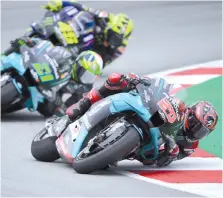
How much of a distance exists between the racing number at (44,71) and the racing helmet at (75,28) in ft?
3.76

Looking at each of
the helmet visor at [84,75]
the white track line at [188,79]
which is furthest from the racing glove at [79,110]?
the white track line at [188,79]

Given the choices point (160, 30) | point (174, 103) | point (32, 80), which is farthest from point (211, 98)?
point (160, 30)

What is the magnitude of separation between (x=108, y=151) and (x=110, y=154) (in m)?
0.03

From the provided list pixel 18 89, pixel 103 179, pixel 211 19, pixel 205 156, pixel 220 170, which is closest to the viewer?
pixel 103 179

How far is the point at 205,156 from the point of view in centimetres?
1034

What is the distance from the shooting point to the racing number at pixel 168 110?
927 cm

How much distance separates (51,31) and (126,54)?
→ 3.31 meters

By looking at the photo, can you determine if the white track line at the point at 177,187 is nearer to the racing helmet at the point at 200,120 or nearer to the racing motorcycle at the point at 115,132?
the racing motorcycle at the point at 115,132

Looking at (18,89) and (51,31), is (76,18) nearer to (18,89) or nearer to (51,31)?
(51,31)

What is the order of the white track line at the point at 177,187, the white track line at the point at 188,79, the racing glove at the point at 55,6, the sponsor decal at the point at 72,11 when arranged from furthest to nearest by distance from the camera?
the white track line at the point at 188,79 < the racing glove at the point at 55,6 < the sponsor decal at the point at 72,11 < the white track line at the point at 177,187

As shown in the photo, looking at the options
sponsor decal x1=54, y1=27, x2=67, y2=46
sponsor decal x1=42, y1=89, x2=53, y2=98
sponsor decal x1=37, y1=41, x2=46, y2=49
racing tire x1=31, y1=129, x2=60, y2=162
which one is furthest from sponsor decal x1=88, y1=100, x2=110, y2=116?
sponsor decal x1=54, y1=27, x2=67, y2=46

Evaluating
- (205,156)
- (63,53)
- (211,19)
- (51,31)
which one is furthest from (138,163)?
(211,19)

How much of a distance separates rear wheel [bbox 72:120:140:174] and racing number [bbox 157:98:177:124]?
352 mm

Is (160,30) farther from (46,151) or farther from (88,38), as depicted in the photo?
(46,151)
